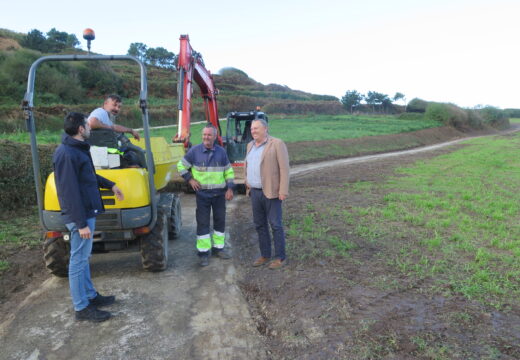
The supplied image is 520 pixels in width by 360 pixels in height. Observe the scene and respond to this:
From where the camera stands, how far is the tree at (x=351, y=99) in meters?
73.6

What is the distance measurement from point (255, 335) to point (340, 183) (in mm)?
8980

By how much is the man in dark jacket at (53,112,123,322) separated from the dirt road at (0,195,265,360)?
27cm

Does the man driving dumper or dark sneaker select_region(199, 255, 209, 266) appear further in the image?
dark sneaker select_region(199, 255, 209, 266)

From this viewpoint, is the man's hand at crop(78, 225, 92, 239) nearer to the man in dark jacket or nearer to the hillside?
the man in dark jacket

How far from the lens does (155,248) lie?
4.78 metres

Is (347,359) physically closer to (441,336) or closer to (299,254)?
(441,336)

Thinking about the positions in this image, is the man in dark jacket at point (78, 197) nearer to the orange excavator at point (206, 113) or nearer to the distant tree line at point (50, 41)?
the orange excavator at point (206, 113)

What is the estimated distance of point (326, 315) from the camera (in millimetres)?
3658

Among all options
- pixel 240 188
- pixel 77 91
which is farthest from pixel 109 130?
pixel 77 91

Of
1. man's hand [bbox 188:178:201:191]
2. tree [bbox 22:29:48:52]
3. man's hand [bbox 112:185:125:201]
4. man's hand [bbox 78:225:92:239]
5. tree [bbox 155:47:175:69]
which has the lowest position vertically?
man's hand [bbox 78:225:92:239]

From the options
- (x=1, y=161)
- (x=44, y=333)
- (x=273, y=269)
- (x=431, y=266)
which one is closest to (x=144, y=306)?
(x=44, y=333)

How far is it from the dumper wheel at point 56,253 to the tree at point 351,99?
73460 millimetres

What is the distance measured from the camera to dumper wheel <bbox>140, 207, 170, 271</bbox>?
475 cm

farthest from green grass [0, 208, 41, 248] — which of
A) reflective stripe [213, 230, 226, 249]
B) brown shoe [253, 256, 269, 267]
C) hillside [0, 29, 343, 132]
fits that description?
hillside [0, 29, 343, 132]
